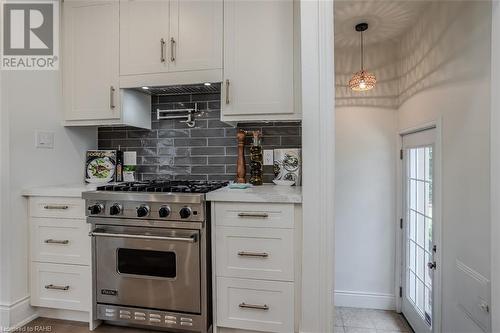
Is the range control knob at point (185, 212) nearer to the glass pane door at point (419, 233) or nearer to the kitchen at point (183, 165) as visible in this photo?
the kitchen at point (183, 165)

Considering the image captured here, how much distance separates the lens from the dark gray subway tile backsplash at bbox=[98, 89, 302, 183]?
2.38m

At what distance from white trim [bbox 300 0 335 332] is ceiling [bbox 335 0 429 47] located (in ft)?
3.41

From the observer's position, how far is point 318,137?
157 cm

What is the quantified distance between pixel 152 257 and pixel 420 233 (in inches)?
93.3

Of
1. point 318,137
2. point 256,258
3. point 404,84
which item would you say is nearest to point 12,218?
point 256,258

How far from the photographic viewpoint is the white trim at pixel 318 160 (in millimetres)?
1565

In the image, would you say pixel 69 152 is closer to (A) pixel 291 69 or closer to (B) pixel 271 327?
(A) pixel 291 69

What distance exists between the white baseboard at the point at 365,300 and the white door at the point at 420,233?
155 millimetres

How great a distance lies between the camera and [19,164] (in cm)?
196

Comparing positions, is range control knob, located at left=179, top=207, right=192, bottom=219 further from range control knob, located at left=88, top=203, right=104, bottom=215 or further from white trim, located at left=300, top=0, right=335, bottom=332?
white trim, located at left=300, top=0, right=335, bottom=332

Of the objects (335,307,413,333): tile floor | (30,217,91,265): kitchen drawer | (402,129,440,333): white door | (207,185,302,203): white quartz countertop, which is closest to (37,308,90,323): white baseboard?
(30,217,91,265): kitchen drawer

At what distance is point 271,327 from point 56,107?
88.9 inches

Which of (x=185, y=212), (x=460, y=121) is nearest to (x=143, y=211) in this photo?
(x=185, y=212)

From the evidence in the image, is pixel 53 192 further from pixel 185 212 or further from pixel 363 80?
pixel 363 80
